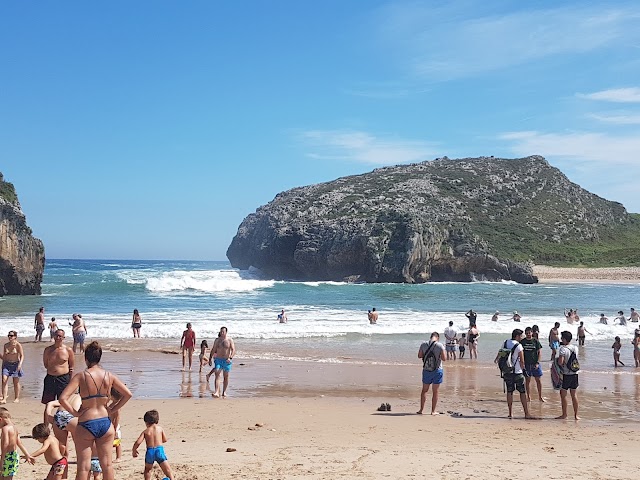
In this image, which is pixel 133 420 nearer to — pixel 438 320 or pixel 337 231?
pixel 438 320

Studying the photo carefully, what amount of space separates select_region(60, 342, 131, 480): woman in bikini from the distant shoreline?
246 feet

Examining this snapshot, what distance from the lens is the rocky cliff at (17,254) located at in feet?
139

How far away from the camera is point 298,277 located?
76.8 meters

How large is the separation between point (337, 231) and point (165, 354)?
5506 centimetres

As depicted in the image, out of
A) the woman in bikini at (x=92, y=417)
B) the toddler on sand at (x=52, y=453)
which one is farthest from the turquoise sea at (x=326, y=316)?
the woman in bikini at (x=92, y=417)

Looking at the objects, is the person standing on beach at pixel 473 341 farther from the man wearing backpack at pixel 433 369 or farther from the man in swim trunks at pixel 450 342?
the man wearing backpack at pixel 433 369

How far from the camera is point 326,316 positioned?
34375 mm

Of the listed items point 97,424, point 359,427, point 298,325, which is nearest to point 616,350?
point 359,427

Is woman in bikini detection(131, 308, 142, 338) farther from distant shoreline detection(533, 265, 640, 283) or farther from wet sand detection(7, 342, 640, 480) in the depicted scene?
distant shoreline detection(533, 265, 640, 283)

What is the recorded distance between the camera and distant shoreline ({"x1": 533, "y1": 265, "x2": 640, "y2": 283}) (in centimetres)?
7675

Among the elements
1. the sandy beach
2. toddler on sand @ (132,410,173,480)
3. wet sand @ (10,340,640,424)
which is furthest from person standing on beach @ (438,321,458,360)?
toddler on sand @ (132,410,173,480)

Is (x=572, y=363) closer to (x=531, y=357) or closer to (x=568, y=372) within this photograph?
(x=568, y=372)

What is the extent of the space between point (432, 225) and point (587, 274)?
79.7ft

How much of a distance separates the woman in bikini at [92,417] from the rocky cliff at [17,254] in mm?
40610
